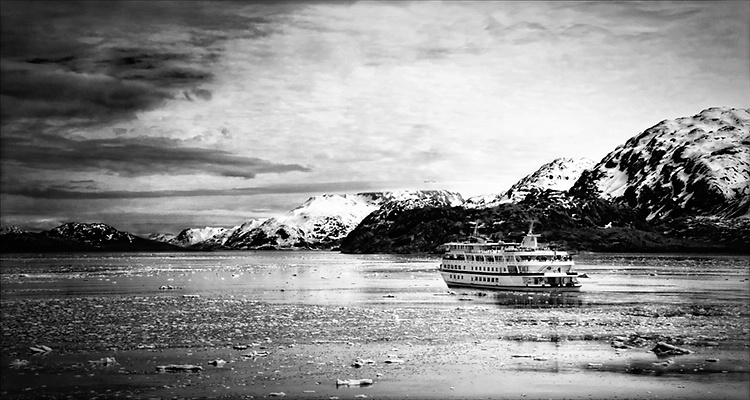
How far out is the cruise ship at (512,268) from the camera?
108562 mm

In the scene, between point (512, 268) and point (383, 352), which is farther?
point (512, 268)

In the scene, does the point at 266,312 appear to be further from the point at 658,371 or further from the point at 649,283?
the point at 649,283

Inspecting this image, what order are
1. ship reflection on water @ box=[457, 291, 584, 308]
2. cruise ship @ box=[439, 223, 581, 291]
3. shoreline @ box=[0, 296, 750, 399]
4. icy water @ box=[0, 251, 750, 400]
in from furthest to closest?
1. cruise ship @ box=[439, 223, 581, 291]
2. ship reflection on water @ box=[457, 291, 584, 308]
3. icy water @ box=[0, 251, 750, 400]
4. shoreline @ box=[0, 296, 750, 399]

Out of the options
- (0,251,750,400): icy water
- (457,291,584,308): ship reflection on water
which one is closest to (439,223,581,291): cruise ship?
(457,291,584,308): ship reflection on water

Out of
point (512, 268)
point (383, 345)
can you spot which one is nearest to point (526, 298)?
point (512, 268)

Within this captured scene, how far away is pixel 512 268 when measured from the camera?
368ft

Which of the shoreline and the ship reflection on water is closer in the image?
the shoreline

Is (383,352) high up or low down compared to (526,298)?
down

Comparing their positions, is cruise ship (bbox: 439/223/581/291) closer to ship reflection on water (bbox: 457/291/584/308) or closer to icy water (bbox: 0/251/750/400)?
ship reflection on water (bbox: 457/291/584/308)

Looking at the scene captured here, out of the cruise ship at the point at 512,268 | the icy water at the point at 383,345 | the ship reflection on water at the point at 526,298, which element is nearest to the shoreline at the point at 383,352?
the icy water at the point at 383,345

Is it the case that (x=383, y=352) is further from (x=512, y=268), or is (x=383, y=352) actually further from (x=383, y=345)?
(x=512, y=268)

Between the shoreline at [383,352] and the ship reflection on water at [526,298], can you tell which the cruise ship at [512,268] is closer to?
the ship reflection on water at [526,298]

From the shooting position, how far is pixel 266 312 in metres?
82.4

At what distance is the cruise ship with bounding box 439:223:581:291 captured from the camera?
109 m
